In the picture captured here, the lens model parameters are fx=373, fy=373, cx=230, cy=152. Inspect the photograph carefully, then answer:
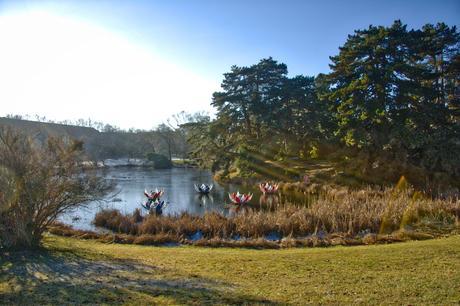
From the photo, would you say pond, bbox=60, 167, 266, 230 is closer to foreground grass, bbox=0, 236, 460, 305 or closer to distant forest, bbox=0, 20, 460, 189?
distant forest, bbox=0, 20, 460, 189

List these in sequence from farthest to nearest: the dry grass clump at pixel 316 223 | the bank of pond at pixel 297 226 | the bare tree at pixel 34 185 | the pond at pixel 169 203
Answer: the pond at pixel 169 203, the dry grass clump at pixel 316 223, the bank of pond at pixel 297 226, the bare tree at pixel 34 185

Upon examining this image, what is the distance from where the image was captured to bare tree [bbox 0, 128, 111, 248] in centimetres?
822

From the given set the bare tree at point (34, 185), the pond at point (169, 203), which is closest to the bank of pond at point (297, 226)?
the pond at point (169, 203)

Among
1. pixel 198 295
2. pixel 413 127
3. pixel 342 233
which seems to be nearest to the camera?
pixel 198 295

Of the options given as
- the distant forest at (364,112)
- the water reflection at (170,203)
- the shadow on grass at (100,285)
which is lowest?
the water reflection at (170,203)

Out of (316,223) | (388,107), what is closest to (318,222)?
(316,223)

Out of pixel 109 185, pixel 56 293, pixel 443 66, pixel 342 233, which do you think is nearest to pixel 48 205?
pixel 109 185

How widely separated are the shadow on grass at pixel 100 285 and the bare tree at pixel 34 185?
1.02 meters

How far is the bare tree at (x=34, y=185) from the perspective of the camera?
8.22 meters

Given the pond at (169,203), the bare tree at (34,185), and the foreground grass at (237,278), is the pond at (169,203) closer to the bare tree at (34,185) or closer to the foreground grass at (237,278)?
the bare tree at (34,185)

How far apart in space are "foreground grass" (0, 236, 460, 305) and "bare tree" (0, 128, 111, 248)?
0.66 metres

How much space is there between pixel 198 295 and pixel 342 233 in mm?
8139

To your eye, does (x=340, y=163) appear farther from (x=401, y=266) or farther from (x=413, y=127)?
(x=401, y=266)

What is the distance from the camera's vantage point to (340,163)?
29.1m
